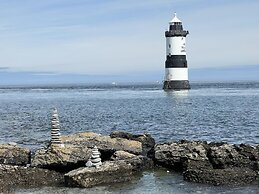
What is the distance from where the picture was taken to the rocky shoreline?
16.9m

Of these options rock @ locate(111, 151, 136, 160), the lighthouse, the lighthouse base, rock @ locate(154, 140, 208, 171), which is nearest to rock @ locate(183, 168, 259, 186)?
rock @ locate(154, 140, 208, 171)

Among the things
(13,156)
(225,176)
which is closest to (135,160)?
(225,176)

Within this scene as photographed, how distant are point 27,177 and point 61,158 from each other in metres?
1.40

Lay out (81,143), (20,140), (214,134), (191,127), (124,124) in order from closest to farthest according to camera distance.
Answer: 1. (81,143)
2. (20,140)
3. (214,134)
4. (191,127)
5. (124,124)

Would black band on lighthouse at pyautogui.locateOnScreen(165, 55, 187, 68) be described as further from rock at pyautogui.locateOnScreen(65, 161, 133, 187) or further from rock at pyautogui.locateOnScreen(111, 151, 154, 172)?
rock at pyautogui.locateOnScreen(65, 161, 133, 187)

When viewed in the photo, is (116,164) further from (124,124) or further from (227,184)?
(124,124)

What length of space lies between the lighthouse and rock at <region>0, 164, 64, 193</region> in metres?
63.3

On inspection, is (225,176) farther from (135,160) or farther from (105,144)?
(105,144)

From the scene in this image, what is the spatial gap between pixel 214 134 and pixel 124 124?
1045 centimetres

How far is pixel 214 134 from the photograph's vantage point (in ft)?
109

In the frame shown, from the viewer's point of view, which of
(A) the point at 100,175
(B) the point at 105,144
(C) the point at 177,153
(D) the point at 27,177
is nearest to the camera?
(A) the point at 100,175

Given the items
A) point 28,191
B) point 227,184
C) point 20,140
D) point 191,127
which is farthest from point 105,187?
point 191,127

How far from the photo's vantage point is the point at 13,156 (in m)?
20.0

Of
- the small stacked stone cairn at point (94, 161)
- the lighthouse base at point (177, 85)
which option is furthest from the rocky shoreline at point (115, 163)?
the lighthouse base at point (177, 85)
